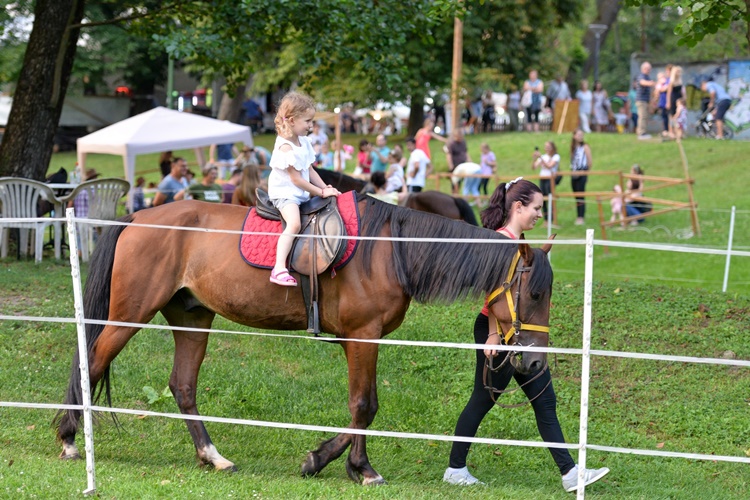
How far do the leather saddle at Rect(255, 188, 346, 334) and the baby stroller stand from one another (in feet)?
73.0

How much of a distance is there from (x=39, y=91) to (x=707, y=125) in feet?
65.0

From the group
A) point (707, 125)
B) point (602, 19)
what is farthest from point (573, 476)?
point (602, 19)

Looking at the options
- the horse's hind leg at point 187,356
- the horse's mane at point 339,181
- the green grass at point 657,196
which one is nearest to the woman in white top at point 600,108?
the green grass at point 657,196

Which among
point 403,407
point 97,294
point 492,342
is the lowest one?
point 403,407

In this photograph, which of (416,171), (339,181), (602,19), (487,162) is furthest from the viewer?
(602,19)

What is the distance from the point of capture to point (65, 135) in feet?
119

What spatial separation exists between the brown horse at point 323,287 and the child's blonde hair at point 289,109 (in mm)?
642

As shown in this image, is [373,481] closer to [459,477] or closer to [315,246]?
[459,477]

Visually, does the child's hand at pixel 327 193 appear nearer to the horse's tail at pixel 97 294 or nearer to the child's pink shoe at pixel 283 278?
the child's pink shoe at pixel 283 278

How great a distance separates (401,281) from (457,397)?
7.80 ft

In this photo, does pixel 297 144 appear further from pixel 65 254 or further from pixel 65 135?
pixel 65 135

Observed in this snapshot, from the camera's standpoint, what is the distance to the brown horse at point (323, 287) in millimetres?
5035

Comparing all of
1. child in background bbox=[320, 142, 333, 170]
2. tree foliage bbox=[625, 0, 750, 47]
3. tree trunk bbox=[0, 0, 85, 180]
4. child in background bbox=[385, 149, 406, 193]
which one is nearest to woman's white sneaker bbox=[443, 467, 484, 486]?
tree foliage bbox=[625, 0, 750, 47]

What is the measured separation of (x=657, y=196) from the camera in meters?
19.2
